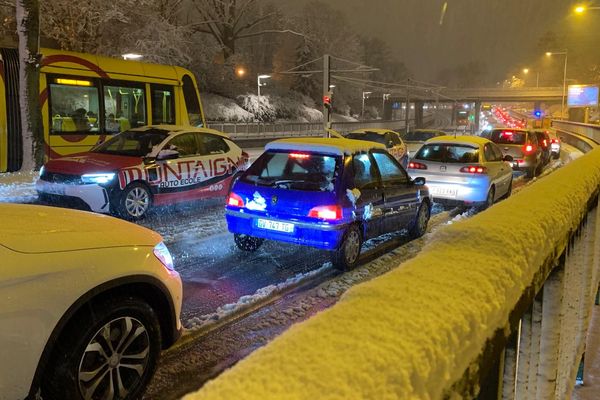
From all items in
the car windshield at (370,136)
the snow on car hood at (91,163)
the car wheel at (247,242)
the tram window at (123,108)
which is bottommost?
the car wheel at (247,242)

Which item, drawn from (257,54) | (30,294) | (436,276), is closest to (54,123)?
(30,294)

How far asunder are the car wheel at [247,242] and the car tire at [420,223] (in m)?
2.72

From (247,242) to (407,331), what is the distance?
22.5ft

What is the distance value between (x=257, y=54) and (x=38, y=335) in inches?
3422

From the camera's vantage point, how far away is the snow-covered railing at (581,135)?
27847 millimetres

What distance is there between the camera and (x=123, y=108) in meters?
14.6

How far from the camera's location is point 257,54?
86.6m

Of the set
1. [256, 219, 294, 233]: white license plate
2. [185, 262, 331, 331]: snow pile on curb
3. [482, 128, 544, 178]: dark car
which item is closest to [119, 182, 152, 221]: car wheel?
[256, 219, 294, 233]: white license plate

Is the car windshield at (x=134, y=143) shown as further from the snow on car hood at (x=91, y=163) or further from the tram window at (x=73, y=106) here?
the tram window at (x=73, y=106)

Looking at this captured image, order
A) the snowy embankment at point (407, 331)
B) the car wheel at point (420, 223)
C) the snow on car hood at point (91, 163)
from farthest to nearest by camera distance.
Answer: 1. the snow on car hood at point (91, 163)
2. the car wheel at point (420, 223)
3. the snowy embankment at point (407, 331)

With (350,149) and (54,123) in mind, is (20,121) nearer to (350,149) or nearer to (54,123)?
(54,123)

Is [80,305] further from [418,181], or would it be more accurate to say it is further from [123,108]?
[123,108]

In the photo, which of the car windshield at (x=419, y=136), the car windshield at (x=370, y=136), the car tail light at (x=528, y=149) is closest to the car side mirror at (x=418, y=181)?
the car windshield at (x=370, y=136)

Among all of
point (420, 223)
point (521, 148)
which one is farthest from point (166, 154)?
point (521, 148)
